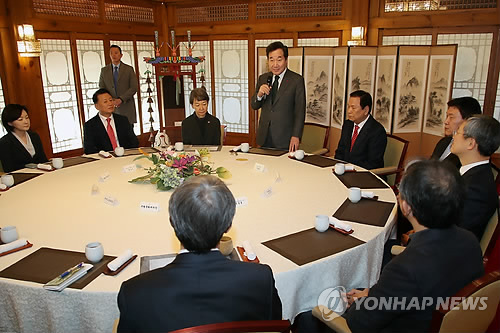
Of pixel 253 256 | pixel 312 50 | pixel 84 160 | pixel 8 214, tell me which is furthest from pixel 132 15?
pixel 253 256

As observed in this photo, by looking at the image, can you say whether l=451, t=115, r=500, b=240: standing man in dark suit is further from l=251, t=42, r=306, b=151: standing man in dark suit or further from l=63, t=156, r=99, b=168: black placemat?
l=63, t=156, r=99, b=168: black placemat

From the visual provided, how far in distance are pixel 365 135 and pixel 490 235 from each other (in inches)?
62.7

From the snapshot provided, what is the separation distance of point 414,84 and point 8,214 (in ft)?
14.0

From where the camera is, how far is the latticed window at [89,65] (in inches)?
240

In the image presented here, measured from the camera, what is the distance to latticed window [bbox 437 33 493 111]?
487 centimetres

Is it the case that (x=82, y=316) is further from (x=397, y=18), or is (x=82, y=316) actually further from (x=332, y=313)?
(x=397, y=18)

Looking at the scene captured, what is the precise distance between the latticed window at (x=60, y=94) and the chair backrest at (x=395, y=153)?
4.67m

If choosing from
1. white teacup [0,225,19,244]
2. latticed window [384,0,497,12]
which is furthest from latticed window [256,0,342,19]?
white teacup [0,225,19,244]

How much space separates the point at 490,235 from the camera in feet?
6.49

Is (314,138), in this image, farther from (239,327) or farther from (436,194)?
(239,327)

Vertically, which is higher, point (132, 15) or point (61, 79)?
point (132, 15)

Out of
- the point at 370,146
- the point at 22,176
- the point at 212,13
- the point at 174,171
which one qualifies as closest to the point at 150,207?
the point at 174,171

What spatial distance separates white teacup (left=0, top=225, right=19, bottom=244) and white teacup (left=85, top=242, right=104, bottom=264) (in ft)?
1.55

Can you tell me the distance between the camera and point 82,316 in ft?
5.08
